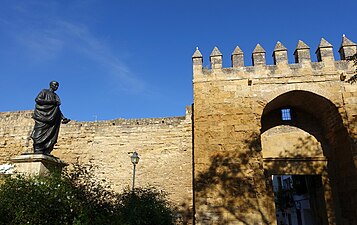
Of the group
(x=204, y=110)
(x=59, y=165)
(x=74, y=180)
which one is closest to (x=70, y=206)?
(x=74, y=180)

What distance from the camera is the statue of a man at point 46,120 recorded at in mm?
5727

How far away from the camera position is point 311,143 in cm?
1087

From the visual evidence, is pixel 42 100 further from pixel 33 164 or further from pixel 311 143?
pixel 311 143

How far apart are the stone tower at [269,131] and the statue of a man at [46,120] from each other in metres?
4.77

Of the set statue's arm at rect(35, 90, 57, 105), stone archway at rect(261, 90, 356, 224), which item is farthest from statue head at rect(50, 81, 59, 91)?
stone archway at rect(261, 90, 356, 224)

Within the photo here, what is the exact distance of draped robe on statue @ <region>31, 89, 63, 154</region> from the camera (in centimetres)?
573

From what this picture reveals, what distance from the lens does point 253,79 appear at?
1016 cm

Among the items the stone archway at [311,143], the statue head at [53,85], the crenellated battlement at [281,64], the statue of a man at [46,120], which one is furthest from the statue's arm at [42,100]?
the stone archway at [311,143]

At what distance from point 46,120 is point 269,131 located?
795cm

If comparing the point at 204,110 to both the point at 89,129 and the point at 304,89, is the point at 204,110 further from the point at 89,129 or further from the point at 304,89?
the point at 89,129

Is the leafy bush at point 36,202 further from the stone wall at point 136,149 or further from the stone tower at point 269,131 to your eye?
the stone wall at point 136,149

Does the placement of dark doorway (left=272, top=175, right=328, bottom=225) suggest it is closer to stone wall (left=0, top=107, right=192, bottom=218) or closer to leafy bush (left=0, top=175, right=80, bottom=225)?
stone wall (left=0, top=107, right=192, bottom=218)

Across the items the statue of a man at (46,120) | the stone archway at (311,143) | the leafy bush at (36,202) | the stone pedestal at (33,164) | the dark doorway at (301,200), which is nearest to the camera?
the leafy bush at (36,202)

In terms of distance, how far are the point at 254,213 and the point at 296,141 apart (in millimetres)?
3622
